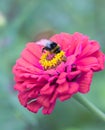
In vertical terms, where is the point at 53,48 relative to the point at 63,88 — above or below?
above

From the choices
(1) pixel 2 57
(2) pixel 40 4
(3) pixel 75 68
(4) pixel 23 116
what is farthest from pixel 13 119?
(3) pixel 75 68

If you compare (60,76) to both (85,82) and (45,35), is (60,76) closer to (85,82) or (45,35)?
(85,82)

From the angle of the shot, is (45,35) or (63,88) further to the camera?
(45,35)

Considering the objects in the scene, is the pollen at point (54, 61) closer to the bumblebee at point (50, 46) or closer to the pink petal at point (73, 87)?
the bumblebee at point (50, 46)

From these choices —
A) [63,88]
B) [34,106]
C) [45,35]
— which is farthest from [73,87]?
[45,35]

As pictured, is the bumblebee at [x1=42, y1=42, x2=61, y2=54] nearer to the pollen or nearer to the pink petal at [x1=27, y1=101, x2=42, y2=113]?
the pollen

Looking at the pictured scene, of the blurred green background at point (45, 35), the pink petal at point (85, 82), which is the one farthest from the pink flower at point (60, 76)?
the blurred green background at point (45, 35)

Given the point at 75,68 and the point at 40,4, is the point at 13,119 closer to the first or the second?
the point at 40,4
